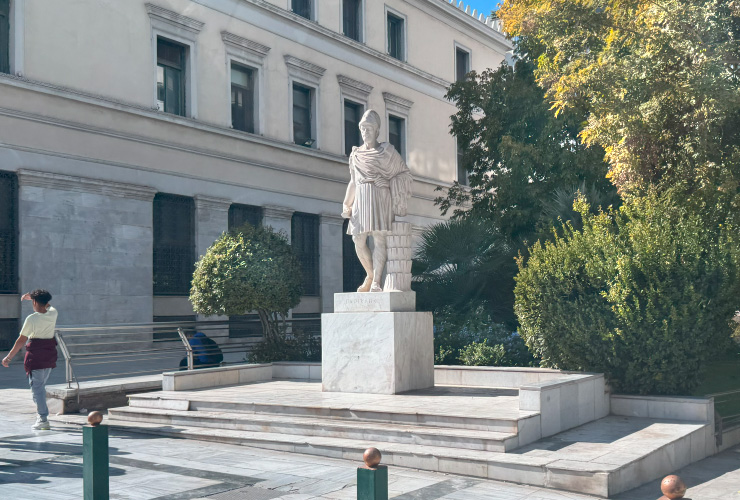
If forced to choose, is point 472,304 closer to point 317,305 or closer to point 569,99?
point 569,99

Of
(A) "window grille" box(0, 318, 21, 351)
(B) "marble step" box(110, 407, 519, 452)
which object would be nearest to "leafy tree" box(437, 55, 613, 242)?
(B) "marble step" box(110, 407, 519, 452)

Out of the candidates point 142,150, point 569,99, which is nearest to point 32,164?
point 142,150

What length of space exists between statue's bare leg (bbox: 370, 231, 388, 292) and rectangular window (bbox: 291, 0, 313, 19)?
64.7 feet

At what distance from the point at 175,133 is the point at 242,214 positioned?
3846mm

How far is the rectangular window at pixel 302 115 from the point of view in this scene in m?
29.3

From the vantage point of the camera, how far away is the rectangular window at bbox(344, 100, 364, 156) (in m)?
31.8

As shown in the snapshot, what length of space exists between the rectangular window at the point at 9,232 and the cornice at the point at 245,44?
29.4 feet

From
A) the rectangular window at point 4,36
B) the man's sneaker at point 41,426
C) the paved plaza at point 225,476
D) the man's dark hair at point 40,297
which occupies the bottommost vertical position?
the paved plaza at point 225,476

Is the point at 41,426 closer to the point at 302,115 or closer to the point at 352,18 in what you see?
the point at 302,115

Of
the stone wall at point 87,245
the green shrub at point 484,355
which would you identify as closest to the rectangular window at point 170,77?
the stone wall at point 87,245

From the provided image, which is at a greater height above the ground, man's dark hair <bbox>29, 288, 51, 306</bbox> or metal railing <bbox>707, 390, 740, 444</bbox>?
man's dark hair <bbox>29, 288, 51, 306</bbox>

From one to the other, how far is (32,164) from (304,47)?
12.2 m

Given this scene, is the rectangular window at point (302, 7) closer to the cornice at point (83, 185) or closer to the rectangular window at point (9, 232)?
the cornice at point (83, 185)

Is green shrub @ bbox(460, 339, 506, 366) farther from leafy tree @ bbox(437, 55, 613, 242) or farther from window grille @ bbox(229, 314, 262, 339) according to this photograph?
leafy tree @ bbox(437, 55, 613, 242)
